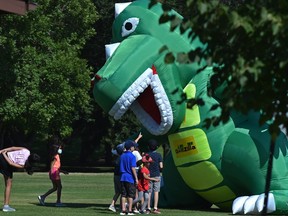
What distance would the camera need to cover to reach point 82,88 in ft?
140

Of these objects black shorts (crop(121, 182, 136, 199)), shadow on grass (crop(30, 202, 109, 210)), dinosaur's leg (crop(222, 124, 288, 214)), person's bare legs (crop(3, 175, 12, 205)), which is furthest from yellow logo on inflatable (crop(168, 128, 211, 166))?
person's bare legs (crop(3, 175, 12, 205))

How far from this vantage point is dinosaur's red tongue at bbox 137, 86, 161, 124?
53.9 ft

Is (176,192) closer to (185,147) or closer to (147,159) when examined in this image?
(147,159)

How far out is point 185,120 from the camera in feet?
55.5

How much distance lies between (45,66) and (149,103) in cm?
2480

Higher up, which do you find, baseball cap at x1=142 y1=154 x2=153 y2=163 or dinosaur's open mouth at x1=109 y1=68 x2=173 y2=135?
dinosaur's open mouth at x1=109 y1=68 x2=173 y2=135

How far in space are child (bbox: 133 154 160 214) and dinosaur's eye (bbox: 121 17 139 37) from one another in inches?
92.3

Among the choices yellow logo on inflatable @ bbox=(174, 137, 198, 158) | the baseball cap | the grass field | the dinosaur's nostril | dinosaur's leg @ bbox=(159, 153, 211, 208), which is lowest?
the grass field

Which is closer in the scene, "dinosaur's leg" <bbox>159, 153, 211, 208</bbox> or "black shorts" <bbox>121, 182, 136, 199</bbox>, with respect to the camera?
"black shorts" <bbox>121, 182, 136, 199</bbox>

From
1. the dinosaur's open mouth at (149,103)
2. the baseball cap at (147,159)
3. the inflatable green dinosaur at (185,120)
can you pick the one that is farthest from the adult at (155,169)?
the dinosaur's open mouth at (149,103)

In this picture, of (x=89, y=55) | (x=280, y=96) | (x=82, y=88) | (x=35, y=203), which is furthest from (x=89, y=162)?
(x=280, y=96)

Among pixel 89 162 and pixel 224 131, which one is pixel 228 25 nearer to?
pixel 224 131

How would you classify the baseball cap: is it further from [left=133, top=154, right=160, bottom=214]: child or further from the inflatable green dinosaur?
Answer: the inflatable green dinosaur

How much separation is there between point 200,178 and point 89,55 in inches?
1313
